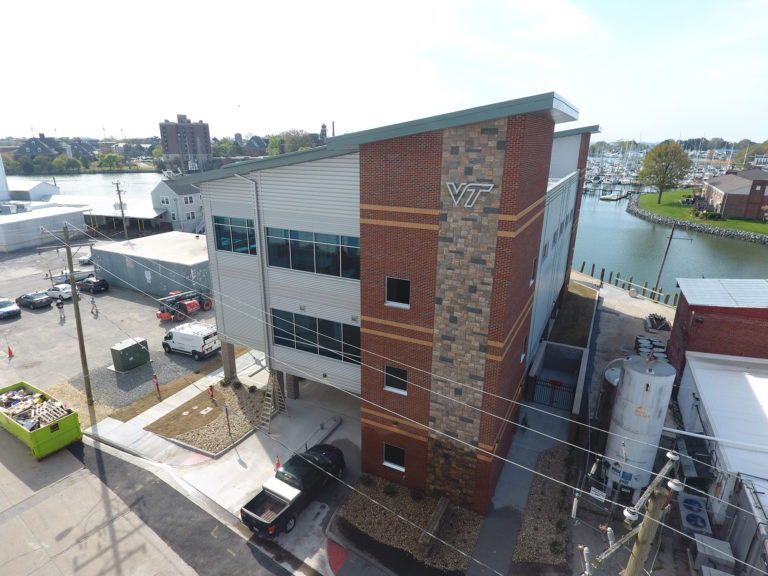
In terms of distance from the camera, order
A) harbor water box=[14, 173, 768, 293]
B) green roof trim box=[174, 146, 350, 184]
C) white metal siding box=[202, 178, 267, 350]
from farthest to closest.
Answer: harbor water box=[14, 173, 768, 293] < white metal siding box=[202, 178, 267, 350] < green roof trim box=[174, 146, 350, 184]

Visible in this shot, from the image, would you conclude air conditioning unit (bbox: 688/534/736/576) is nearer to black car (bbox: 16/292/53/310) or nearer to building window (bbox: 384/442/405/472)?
building window (bbox: 384/442/405/472)

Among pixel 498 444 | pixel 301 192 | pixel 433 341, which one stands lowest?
pixel 498 444

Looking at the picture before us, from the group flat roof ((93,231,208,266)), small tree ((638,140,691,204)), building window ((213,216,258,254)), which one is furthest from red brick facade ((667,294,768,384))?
small tree ((638,140,691,204))

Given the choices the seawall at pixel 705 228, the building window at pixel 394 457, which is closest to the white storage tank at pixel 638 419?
the building window at pixel 394 457

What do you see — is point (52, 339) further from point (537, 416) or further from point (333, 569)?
point (537, 416)

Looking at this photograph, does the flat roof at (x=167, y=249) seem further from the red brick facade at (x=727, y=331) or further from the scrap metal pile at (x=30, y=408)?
the red brick facade at (x=727, y=331)

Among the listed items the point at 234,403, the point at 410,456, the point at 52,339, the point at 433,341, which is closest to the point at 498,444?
the point at 410,456

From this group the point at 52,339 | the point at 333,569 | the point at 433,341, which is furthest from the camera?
the point at 52,339
